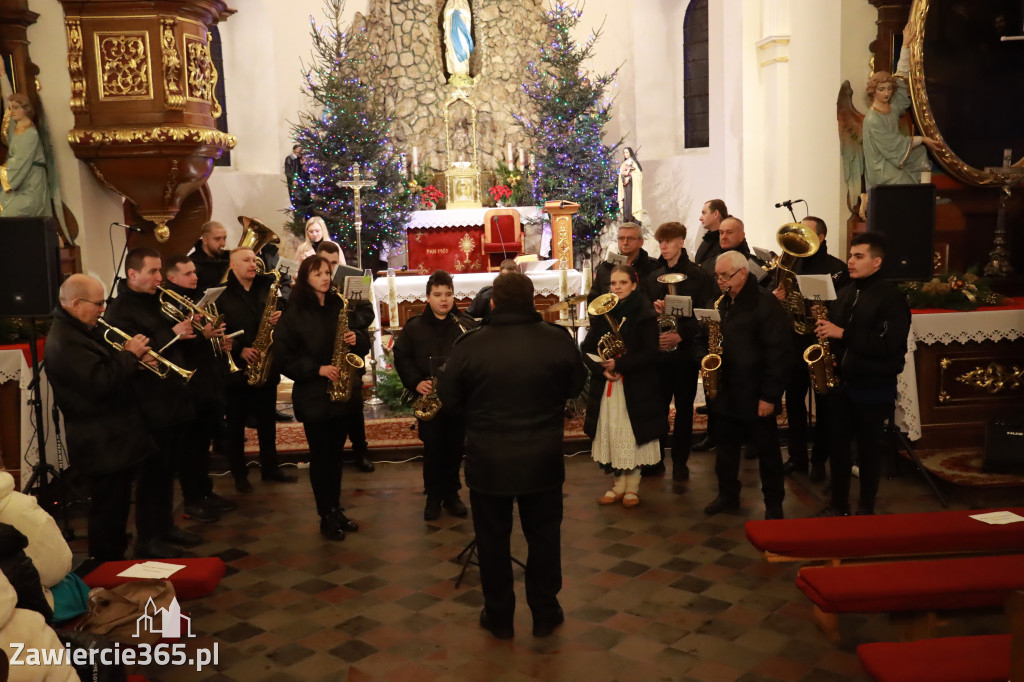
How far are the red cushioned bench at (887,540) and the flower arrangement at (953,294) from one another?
2.95 m

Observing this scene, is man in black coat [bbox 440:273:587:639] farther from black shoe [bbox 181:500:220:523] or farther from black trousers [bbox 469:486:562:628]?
black shoe [bbox 181:500:220:523]

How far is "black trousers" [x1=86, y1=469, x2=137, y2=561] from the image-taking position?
→ 5.07 m

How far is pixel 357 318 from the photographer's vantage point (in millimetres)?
6586

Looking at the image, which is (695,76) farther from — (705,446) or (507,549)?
(507,549)

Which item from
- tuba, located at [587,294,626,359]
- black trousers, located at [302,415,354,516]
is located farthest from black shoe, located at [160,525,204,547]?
tuba, located at [587,294,626,359]

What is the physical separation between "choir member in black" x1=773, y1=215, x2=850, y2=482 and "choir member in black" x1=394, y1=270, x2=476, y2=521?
236 cm

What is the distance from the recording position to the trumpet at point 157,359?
17.1 ft

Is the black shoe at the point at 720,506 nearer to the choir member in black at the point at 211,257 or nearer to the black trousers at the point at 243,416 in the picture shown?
the black trousers at the point at 243,416

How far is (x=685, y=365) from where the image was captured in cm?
682

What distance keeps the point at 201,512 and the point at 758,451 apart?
3.80 metres

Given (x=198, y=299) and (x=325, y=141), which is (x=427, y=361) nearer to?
(x=198, y=299)

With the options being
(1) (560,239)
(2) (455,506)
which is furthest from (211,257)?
(1) (560,239)

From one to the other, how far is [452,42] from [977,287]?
1080 cm

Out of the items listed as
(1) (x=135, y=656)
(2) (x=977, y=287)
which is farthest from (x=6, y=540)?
(2) (x=977, y=287)
